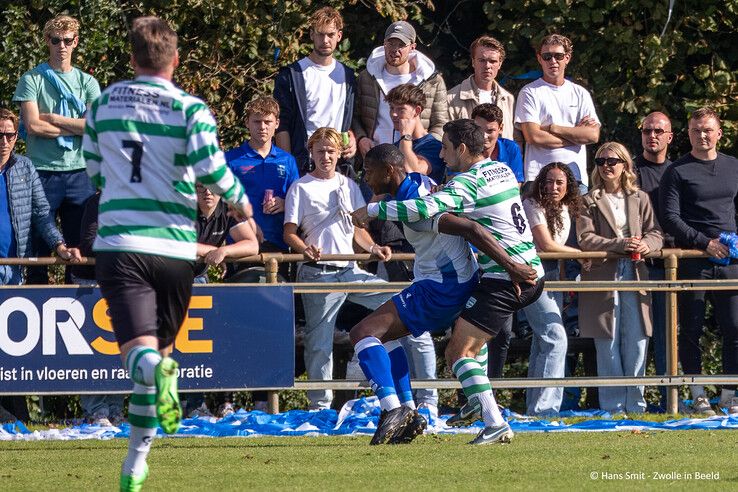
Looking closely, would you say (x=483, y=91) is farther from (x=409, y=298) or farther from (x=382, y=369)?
(x=382, y=369)

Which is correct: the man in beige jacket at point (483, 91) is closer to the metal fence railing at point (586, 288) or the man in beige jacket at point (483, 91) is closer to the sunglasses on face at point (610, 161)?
the sunglasses on face at point (610, 161)

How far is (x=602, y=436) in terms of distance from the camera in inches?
360

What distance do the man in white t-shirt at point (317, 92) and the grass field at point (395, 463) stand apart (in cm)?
317

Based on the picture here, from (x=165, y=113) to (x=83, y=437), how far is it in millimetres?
4197

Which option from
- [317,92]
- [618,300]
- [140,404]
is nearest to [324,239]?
[317,92]

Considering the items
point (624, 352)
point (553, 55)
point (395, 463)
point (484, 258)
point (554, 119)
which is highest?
point (553, 55)

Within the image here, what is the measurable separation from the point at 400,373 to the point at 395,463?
56.2 inches

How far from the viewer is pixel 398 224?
1127 centimetres

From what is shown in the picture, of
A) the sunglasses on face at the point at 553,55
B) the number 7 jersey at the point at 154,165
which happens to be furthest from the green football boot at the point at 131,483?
the sunglasses on face at the point at 553,55

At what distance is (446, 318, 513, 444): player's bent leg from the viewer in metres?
8.63

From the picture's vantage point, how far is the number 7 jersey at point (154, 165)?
20.3 ft

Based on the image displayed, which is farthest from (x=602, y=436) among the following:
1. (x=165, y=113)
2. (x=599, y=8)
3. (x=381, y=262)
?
Answer: (x=599, y=8)

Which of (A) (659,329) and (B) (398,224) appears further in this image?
(B) (398,224)

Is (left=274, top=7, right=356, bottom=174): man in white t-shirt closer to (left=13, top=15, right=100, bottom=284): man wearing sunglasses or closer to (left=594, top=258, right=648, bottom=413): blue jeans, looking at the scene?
(left=13, top=15, right=100, bottom=284): man wearing sunglasses
